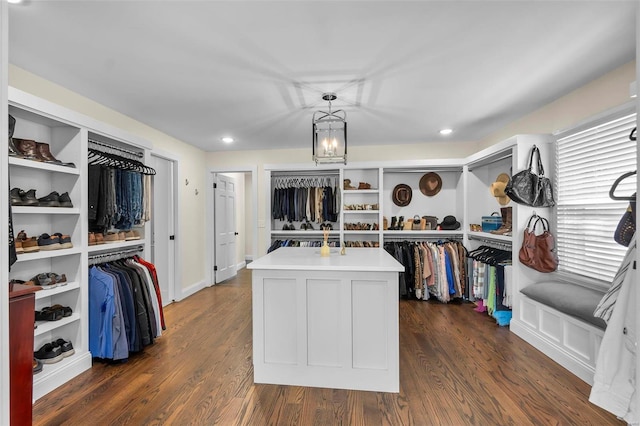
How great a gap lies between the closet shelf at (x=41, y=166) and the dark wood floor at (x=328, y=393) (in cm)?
161

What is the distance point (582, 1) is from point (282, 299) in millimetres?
2557

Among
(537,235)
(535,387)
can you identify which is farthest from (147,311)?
(537,235)

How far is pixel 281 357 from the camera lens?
245 centimetres

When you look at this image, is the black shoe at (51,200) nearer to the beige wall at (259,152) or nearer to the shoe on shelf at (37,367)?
the beige wall at (259,152)

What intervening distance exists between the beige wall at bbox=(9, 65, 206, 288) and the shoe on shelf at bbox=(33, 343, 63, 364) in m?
2.06

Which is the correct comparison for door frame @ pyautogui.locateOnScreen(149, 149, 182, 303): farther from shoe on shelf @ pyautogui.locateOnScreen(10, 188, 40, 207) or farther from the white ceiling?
shoe on shelf @ pyautogui.locateOnScreen(10, 188, 40, 207)

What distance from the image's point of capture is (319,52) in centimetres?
226

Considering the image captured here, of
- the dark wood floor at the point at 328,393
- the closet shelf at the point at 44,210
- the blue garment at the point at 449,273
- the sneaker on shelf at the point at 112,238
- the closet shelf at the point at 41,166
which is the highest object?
the closet shelf at the point at 41,166

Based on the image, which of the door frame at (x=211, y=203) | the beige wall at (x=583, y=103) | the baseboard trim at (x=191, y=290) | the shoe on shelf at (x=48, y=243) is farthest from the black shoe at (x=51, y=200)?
the beige wall at (x=583, y=103)

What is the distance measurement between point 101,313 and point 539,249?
4.04m

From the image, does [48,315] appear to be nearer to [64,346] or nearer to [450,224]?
[64,346]

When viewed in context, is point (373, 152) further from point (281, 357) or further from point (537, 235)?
point (281, 357)

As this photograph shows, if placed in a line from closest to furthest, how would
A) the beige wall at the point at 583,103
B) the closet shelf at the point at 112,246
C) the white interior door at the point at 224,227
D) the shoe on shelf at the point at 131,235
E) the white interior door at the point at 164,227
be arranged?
the beige wall at the point at 583,103
the closet shelf at the point at 112,246
the shoe on shelf at the point at 131,235
the white interior door at the point at 164,227
the white interior door at the point at 224,227

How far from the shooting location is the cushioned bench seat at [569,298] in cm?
243
